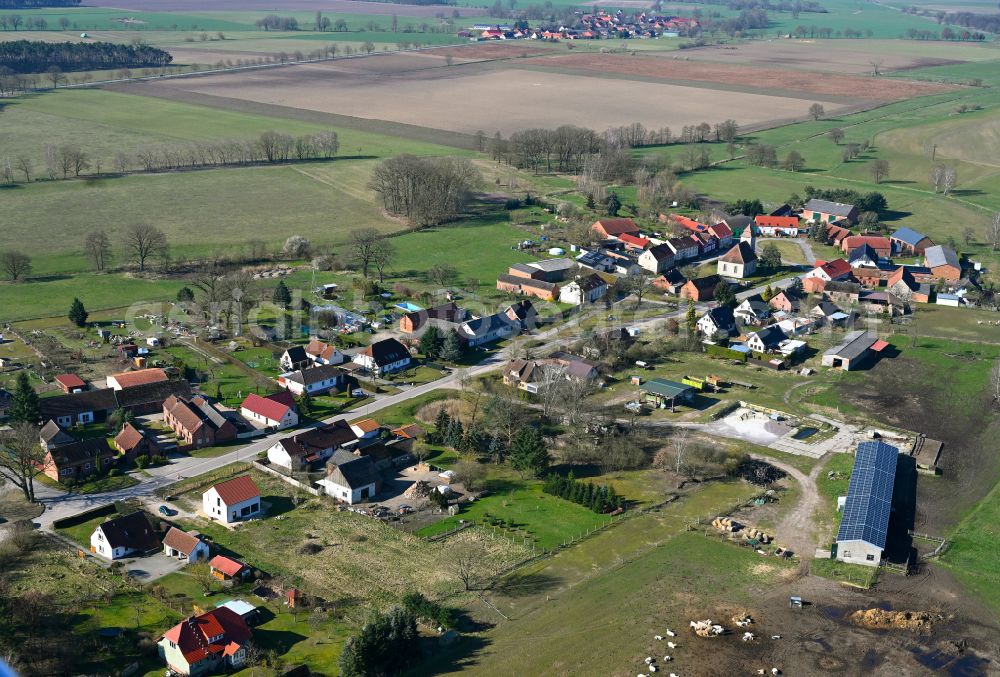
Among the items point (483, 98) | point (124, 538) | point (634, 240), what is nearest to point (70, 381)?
point (124, 538)

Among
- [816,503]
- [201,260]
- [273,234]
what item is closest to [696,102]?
[273,234]

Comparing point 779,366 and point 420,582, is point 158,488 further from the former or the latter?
point 779,366

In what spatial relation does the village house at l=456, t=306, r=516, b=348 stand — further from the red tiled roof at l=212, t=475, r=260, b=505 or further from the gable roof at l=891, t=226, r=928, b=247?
the gable roof at l=891, t=226, r=928, b=247

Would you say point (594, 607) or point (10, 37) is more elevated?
point (10, 37)

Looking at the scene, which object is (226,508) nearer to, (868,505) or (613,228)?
(868,505)

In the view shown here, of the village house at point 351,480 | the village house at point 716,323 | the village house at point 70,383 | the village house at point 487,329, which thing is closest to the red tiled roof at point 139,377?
the village house at point 70,383

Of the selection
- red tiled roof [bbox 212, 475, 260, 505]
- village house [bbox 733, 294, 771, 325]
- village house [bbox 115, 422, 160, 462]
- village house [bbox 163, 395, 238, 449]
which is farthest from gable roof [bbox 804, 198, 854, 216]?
village house [bbox 115, 422, 160, 462]

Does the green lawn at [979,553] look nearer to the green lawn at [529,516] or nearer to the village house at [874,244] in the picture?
the green lawn at [529,516]
